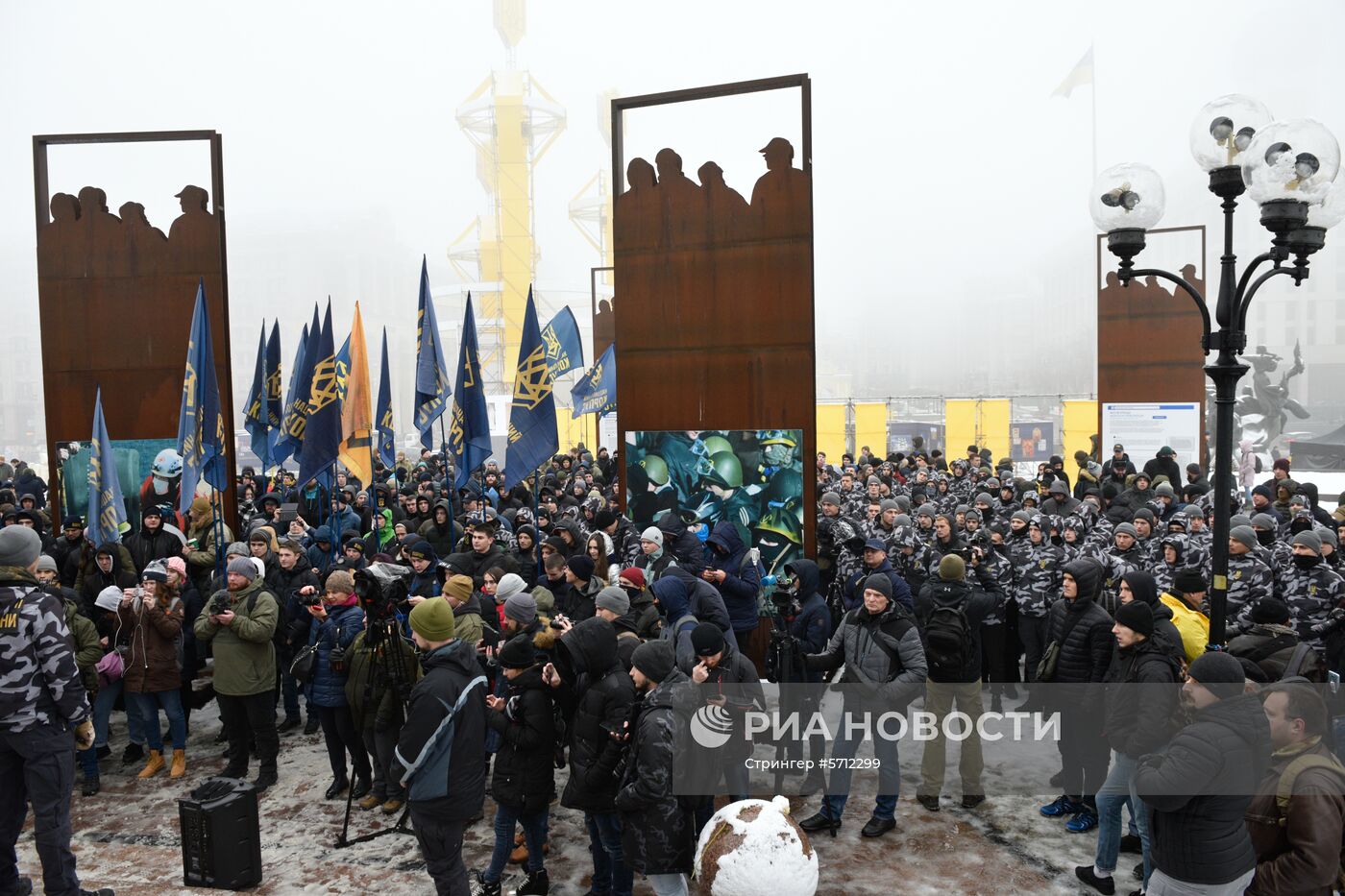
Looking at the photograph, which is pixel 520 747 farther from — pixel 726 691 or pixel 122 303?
pixel 122 303

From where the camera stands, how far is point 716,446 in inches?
389

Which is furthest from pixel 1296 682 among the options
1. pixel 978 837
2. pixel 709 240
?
pixel 709 240

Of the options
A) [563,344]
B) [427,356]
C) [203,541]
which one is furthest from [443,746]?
[563,344]

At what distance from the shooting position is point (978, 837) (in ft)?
19.8

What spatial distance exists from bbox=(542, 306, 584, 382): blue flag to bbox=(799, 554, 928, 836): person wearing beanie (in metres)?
9.33

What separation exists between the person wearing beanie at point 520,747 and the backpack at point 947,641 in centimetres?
272

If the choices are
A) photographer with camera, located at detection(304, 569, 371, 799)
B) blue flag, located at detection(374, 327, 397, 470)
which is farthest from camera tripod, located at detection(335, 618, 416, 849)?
blue flag, located at detection(374, 327, 397, 470)

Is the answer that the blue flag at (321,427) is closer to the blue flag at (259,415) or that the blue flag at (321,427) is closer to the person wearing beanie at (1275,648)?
the blue flag at (259,415)

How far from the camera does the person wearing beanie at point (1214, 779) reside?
12.3 feet

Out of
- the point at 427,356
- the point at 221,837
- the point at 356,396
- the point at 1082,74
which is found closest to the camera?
the point at 221,837

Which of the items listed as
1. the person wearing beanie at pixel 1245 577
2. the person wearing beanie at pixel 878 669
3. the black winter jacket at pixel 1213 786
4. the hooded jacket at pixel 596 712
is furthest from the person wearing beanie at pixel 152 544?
the person wearing beanie at pixel 1245 577

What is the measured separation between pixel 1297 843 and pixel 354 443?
431 inches

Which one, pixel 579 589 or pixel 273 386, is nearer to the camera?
pixel 579 589

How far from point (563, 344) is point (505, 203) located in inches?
1916
